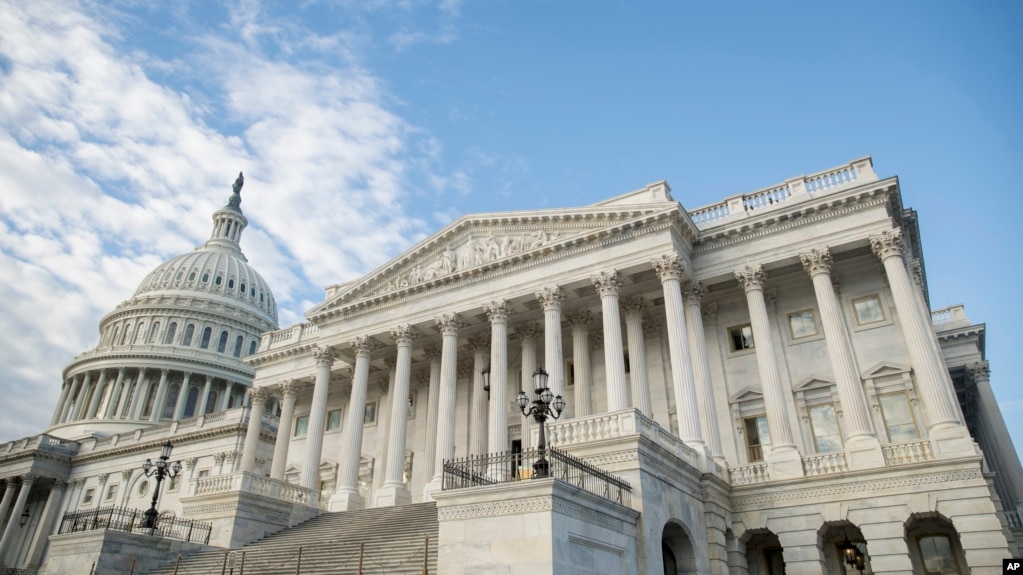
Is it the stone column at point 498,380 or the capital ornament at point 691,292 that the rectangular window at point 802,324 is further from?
the stone column at point 498,380

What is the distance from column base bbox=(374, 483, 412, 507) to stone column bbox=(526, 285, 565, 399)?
7.59 meters

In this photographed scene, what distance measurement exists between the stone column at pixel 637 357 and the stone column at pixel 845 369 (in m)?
7.60

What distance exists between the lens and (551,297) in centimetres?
3122

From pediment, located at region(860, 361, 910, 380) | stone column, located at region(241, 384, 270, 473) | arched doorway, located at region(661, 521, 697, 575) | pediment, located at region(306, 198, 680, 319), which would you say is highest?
pediment, located at region(306, 198, 680, 319)

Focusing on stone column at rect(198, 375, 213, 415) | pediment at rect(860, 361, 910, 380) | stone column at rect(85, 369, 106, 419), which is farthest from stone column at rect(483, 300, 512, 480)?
stone column at rect(85, 369, 106, 419)

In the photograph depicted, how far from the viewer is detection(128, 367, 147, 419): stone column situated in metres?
81.9

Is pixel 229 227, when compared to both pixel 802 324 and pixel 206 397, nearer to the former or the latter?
pixel 206 397

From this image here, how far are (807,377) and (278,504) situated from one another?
24.0 meters

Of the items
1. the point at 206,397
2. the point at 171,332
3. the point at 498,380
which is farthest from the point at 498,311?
the point at 171,332

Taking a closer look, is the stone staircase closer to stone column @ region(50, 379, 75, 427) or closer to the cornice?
the cornice

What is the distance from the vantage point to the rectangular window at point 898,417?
2686 cm

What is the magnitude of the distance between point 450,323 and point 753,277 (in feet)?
47.5

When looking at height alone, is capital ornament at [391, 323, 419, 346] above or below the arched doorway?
above

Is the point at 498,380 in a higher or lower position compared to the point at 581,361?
lower
